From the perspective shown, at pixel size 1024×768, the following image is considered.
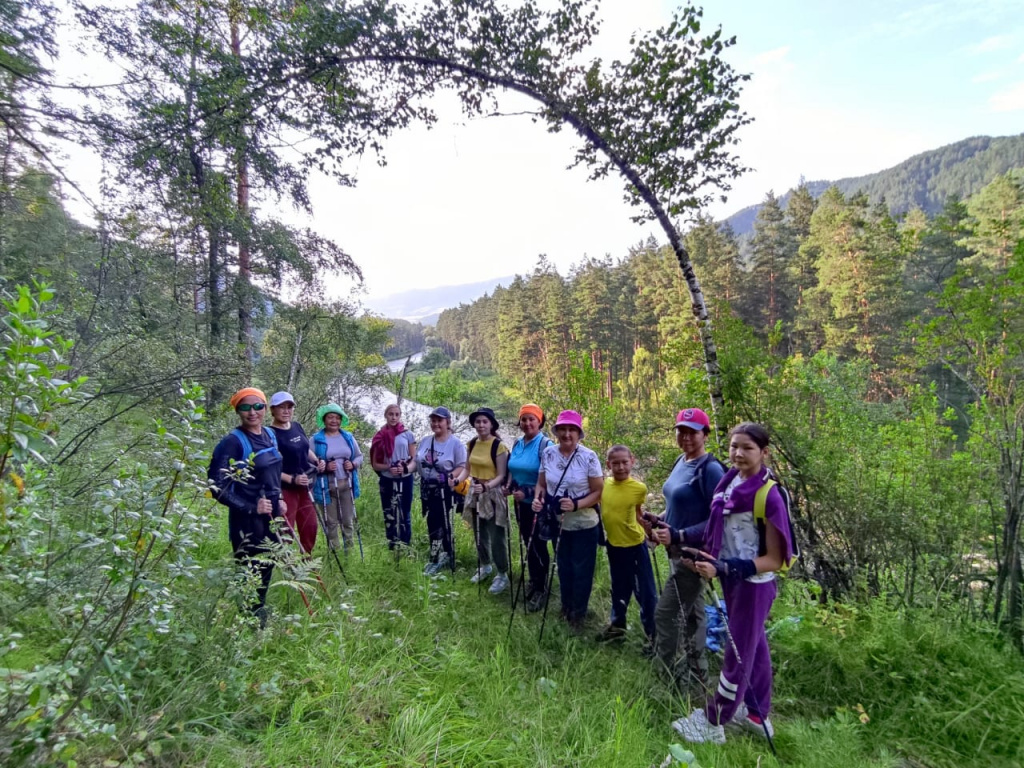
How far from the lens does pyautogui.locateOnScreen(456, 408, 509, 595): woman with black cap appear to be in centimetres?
477

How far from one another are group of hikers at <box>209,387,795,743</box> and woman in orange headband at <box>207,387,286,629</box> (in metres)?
0.01

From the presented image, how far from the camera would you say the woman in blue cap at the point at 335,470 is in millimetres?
5148

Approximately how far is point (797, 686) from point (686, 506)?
1684 millimetres

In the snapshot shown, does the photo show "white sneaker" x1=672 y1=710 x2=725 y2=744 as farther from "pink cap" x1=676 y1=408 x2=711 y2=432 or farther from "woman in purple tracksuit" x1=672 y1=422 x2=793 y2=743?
"pink cap" x1=676 y1=408 x2=711 y2=432

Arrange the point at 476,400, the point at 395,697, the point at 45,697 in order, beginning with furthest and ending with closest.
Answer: the point at 476,400 < the point at 395,697 < the point at 45,697

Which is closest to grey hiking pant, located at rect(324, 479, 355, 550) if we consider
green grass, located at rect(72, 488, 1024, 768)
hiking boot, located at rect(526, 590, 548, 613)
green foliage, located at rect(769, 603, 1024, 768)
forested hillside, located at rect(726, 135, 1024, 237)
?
green grass, located at rect(72, 488, 1024, 768)

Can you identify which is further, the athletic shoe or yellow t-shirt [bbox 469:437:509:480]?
yellow t-shirt [bbox 469:437:509:480]

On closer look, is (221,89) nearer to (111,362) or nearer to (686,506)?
(111,362)

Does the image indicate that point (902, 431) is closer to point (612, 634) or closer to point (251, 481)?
point (612, 634)

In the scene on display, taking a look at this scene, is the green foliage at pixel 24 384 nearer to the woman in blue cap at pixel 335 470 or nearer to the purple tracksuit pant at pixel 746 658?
the purple tracksuit pant at pixel 746 658

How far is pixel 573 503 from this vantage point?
3.91 meters

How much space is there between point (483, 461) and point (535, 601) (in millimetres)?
1513

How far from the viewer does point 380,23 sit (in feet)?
16.4

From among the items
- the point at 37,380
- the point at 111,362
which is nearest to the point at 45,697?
the point at 37,380
